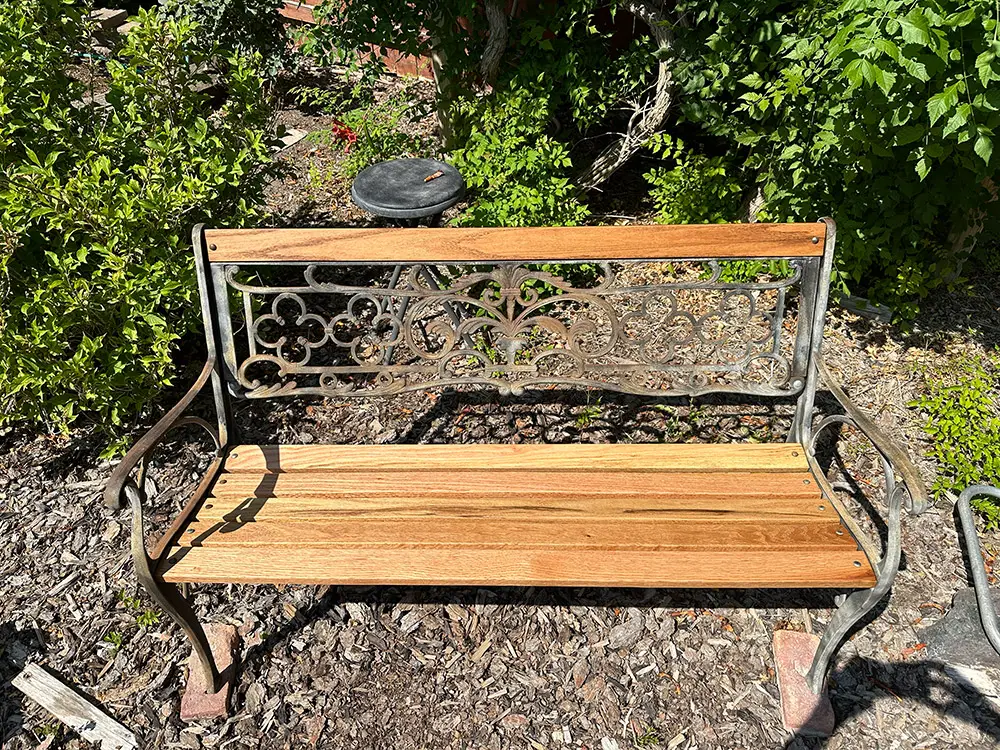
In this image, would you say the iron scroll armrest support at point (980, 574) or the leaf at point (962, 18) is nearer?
the iron scroll armrest support at point (980, 574)

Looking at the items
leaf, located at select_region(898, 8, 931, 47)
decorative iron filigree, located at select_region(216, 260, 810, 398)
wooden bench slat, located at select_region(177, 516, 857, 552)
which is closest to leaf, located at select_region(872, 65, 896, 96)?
leaf, located at select_region(898, 8, 931, 47)

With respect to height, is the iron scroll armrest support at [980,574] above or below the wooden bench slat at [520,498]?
below

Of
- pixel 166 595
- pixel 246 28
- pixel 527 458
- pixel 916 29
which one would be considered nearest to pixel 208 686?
pixel 166 595

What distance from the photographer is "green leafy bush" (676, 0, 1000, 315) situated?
96.5 inches

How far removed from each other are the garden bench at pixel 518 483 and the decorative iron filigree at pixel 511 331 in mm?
17

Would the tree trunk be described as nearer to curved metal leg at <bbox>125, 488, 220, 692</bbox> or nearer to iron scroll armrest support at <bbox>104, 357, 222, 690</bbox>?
iron scroll armrest support at <bbox>104, 357, 222, 690</bbox>

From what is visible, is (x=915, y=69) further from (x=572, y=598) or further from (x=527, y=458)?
(x=572, y=598)

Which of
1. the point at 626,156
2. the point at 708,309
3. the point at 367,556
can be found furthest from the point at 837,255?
the point at 367,556

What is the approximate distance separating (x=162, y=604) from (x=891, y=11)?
2.92 m

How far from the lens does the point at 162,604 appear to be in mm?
2248

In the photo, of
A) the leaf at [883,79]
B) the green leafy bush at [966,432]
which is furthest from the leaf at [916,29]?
the green leafy bush at [966,432]

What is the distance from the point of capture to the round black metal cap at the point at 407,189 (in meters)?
3.49

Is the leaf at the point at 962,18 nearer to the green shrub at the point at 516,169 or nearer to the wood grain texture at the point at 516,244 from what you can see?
the wood grain texture at the point at 516,244

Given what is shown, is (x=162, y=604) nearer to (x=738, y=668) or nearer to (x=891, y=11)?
(x=738, y=668)
